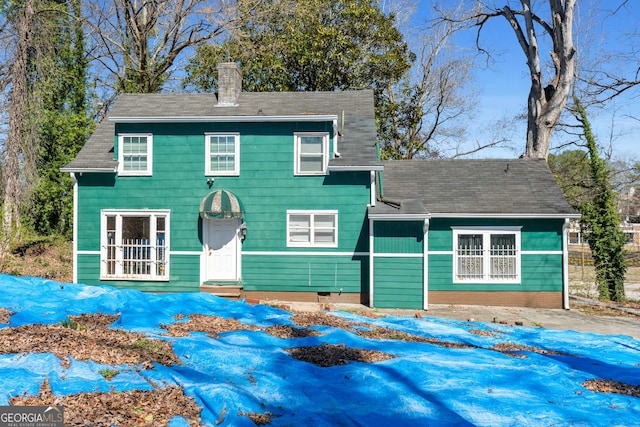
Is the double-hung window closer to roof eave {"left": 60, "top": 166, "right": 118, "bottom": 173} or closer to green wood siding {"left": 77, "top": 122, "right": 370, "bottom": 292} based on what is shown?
green wood siding {"left": 77, "top": 122, "right": 370, "bottom": 292}

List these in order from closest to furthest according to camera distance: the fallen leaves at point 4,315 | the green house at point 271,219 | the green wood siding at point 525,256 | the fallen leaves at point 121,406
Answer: the fallen leaves at point 121,406 < the fallen leaves at point 4,315 < the green house at point 271,219 < the green wood siding at point 525,256

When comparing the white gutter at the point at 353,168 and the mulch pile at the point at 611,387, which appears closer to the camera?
the mulch pile at the point at 611,387

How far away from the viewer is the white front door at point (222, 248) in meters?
16.5

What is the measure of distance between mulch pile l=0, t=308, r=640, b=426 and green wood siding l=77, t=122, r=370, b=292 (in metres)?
4.36

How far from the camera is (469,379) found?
7.14 meters

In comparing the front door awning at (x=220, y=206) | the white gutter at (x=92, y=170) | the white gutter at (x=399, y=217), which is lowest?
the white gutter at (x=399, y=217)

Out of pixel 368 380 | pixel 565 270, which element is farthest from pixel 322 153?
pixel 368 380

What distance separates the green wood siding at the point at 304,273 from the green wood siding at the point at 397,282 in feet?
1.63

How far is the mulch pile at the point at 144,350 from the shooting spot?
5.50m

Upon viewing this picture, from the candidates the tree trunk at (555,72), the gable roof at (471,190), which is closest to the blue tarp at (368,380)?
the gable roof at (471,190)

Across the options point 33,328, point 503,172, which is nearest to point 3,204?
point 33,328

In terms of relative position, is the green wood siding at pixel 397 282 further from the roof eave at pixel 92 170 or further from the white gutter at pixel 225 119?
the roof eave at pixel 92 170

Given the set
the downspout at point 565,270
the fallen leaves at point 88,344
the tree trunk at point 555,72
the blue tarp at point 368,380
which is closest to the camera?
the blue tarp at point 368,380

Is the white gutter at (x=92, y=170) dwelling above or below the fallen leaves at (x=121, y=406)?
above
